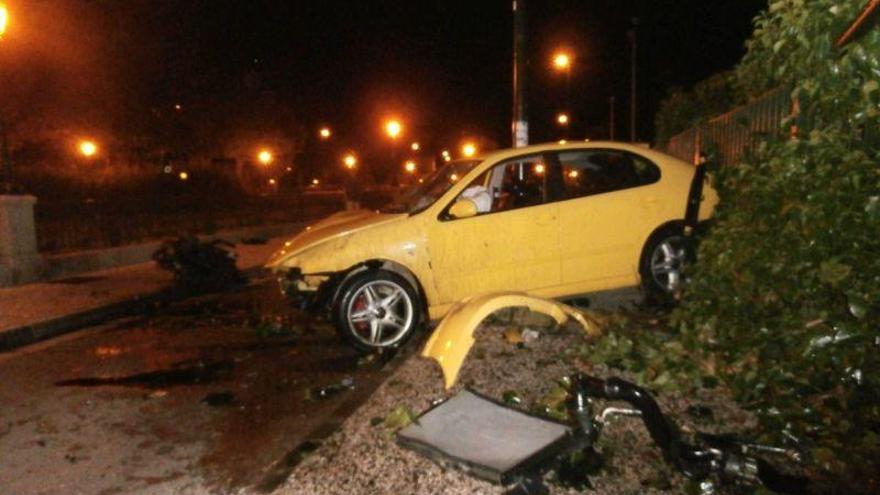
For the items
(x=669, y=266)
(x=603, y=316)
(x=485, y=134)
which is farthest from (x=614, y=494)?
(x=485, y=134)

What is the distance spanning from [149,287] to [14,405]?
235 inches

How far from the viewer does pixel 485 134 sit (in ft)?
237

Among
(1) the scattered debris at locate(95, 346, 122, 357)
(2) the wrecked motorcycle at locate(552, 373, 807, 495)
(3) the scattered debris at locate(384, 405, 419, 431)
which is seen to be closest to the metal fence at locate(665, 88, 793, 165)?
(2) the wrecked motorcycle at locate(552, 373, 807, 495)

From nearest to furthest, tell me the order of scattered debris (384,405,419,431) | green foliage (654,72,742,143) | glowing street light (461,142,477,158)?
scattered debris (384,405,419,431) < glowing street light (461,142,477,158) < green foliage (654,72,742,143)

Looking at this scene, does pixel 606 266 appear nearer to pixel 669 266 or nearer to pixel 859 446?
pixel 669 266

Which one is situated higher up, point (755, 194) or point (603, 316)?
point (755, 194)

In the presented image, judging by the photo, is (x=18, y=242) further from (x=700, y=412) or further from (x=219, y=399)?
(x=700, y=412)

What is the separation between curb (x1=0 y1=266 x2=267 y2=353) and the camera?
29.9 ft

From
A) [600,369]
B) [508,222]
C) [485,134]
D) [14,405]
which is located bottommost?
[14,405]

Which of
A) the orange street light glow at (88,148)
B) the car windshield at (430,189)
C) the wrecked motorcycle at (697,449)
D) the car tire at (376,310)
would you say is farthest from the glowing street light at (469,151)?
the orange street light glow at (88,148)

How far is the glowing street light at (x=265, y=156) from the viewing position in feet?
145

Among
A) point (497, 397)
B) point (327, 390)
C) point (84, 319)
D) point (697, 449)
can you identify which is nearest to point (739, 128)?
point (497, 397)

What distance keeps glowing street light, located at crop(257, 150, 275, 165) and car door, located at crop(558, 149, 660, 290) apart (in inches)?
1510

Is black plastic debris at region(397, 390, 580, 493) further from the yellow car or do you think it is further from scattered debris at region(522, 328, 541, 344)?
the yellow car
